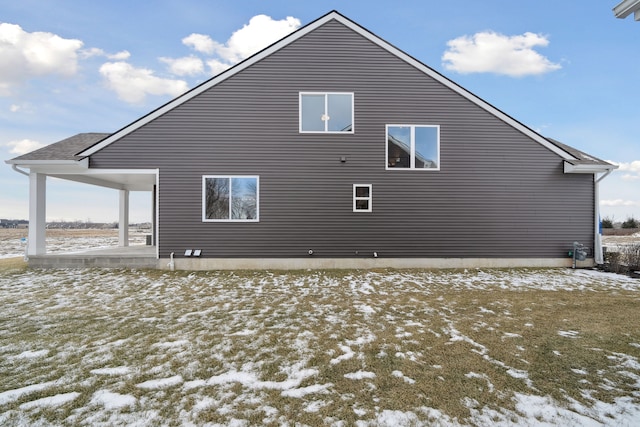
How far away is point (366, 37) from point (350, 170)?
14.1ft

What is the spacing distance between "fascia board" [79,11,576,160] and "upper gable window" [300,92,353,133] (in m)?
1.86

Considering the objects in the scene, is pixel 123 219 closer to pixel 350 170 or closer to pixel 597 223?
pixel 350 170

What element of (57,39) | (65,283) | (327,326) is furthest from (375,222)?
(57,39)

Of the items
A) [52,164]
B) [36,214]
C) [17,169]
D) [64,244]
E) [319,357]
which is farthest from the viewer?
[64,244]

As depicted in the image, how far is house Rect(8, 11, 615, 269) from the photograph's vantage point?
9.76 metres

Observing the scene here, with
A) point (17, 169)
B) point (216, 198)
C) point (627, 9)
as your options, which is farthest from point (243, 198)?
point (627, 9)

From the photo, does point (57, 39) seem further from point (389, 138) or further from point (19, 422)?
point (19, 422)

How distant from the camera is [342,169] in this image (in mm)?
9859

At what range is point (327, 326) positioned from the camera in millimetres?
4691

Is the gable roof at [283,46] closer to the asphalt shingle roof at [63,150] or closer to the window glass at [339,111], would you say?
the asphalt shingle roof at [63,150]

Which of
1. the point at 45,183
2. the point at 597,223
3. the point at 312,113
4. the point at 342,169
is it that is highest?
the point at 312,113

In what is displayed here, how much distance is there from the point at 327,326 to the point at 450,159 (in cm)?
753

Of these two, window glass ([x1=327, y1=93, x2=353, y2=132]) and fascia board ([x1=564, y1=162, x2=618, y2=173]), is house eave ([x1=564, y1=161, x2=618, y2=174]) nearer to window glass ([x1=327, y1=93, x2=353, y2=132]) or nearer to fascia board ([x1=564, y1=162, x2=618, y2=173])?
fascia board ([x1=564, y1=162, x2=618, y2=173])

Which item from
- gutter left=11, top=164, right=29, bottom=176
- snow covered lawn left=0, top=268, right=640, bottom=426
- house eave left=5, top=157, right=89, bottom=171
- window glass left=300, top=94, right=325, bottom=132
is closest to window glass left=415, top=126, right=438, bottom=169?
window glass left=300, top=94, right=325, bottom=132
